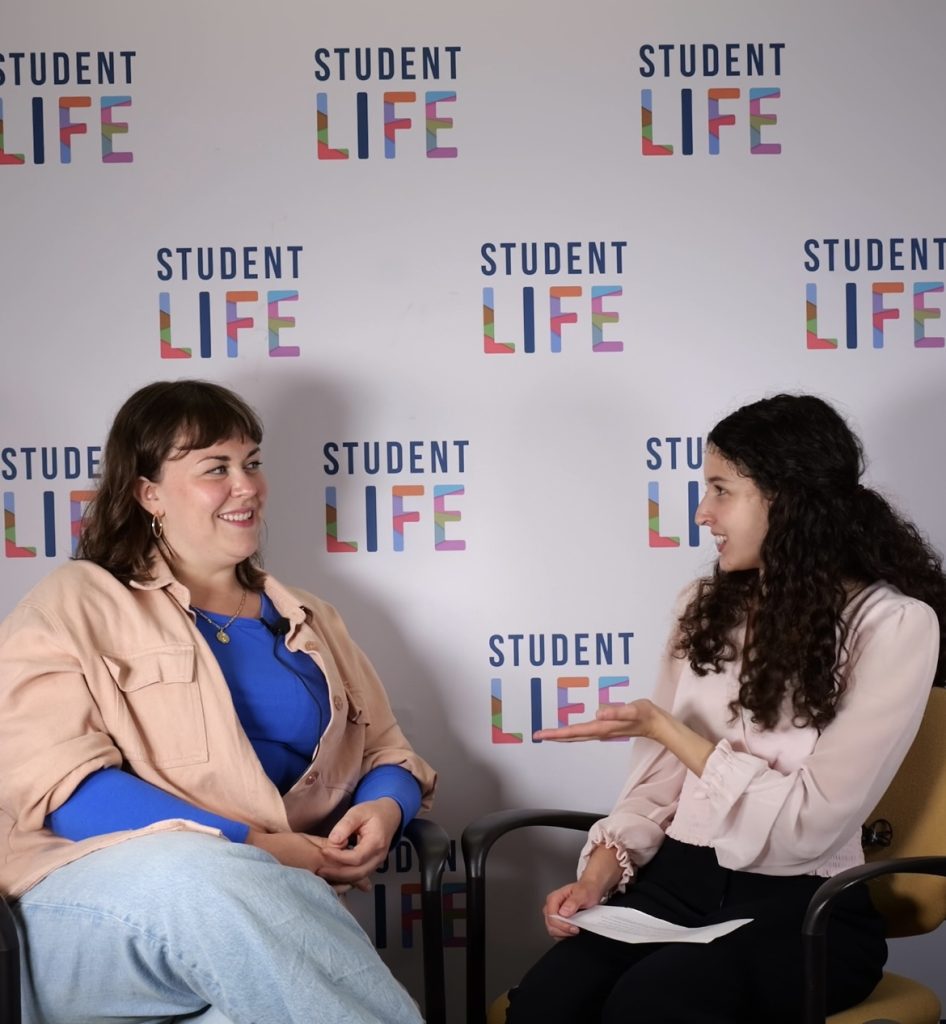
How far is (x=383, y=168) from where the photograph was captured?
2.72 meters

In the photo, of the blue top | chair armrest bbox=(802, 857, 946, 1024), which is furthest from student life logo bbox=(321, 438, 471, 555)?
chair armrest bbox=(802, 857, 946, 1024)

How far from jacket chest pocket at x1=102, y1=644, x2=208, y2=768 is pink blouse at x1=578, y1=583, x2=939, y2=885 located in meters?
0.87

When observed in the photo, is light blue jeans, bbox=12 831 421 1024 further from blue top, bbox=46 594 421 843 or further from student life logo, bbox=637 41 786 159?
student life logo, bbox=637 41 786 159

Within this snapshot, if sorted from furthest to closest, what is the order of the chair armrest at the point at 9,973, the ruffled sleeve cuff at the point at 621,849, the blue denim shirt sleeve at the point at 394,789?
the blue denim shirt sleeve at the point at 394,789
the ruffled sleeve cuff at the point at 621,849
the chair armrest at the point at 9,973

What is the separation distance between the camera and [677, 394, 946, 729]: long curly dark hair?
2.09 meters

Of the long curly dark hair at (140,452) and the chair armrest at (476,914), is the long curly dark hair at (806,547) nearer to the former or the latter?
the chair armrest at (476,914)

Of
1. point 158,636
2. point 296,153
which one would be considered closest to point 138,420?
point 158,636

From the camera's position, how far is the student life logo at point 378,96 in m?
2.71

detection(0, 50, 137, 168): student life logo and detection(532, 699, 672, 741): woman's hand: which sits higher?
detection(0, 50, 137, 168): student life logo

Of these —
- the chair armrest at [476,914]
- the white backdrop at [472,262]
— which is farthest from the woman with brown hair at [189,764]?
the white backdrop at [472,262]

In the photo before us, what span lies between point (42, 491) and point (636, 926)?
1619 millimetres

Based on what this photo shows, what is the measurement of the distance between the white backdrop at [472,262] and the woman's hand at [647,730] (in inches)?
26.6

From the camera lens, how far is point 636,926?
79.4 inches

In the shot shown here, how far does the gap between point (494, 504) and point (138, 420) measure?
2.73 feet
